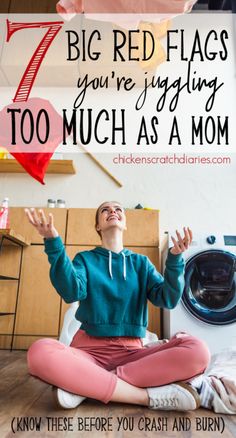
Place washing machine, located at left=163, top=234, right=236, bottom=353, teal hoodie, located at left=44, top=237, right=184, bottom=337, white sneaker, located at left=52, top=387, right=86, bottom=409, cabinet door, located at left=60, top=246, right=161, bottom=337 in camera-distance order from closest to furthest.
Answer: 1. white sneaker, located at left=52, top=387, right=86, bottom=409
2. teal hoodie, located at left=44, top=237, right=184, bottom=337
3. washing machine, located at left=163, top=234, right=236, bottom=353
4. cabinet door, located at left=60, top=246, right=161, bottom=337

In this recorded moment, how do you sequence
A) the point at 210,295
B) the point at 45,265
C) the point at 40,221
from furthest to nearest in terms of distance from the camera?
the point at 45,265 → the point at 210,295 → the point at 40,221

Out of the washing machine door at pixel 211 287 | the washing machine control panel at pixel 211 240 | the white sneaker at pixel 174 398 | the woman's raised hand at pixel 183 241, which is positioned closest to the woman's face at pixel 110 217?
the woman's raised hand at pixel 183 241

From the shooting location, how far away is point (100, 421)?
90 centimetres

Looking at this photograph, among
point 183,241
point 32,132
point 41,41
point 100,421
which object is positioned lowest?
point 100,421

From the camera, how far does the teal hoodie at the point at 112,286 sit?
1101mm

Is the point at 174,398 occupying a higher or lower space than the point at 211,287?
lower

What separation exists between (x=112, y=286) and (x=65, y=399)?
397 mm

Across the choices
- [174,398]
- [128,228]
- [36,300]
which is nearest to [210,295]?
[128,228]

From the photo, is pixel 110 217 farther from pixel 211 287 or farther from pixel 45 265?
pixel 45 265

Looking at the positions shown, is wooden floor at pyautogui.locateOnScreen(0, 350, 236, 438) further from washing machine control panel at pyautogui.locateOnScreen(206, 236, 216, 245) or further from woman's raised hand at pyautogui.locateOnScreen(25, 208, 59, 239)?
washing machine control panel at pyautogui.locateOnScreen(206, 236, 216, 245)

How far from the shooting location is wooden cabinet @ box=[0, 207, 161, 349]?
2.37m

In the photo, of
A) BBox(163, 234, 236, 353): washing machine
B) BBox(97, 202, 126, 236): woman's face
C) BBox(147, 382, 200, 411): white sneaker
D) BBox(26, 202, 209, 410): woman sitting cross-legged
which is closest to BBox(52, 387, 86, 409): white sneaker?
BBox(26, 202, 209, 410): woman sitting cross-legged

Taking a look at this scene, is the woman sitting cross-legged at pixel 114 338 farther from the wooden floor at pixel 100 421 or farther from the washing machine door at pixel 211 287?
the washing machine door at pixel 211 287

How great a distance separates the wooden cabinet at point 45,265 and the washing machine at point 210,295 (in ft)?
1.37
